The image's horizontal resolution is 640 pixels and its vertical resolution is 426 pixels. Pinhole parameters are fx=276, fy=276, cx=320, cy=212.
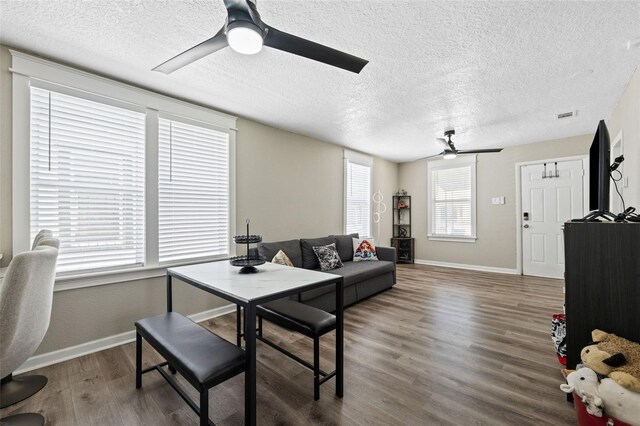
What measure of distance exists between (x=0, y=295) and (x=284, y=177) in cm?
316

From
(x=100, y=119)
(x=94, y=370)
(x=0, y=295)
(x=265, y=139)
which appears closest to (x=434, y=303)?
(x=265, y=139)

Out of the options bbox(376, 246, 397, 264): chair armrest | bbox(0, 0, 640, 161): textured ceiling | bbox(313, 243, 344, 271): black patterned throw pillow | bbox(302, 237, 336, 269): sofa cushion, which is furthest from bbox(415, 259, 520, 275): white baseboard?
bbox(302, 237, 336, 269): sofa cushion

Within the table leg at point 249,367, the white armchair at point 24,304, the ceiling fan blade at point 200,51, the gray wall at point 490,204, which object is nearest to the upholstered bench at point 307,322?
the table leg at point 249,367

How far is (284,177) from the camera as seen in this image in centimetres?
421

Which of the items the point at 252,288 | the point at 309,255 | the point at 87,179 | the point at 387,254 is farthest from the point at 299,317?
the point at 387,254

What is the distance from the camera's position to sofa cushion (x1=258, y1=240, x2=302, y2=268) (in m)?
3.44

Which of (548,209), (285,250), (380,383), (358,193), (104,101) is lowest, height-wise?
(380,383)

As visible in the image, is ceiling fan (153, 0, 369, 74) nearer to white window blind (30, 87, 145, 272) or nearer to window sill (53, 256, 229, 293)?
white window blind (30, 87, 145, 272)

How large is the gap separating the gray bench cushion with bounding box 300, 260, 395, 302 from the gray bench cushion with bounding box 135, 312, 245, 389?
144cm

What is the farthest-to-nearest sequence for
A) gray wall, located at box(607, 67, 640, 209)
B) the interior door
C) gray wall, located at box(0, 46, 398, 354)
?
1. the interior door
2. gray wall, located at box(607, 67, 640, 209)
3. gray wall, located at box(0, 46, 398, 354)

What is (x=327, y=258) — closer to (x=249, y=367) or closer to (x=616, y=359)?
(x=249, y=367)

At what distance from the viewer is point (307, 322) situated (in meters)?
1.89

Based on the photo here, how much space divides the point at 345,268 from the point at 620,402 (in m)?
2.82

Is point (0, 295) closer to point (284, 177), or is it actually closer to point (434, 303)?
point (284, 177)
